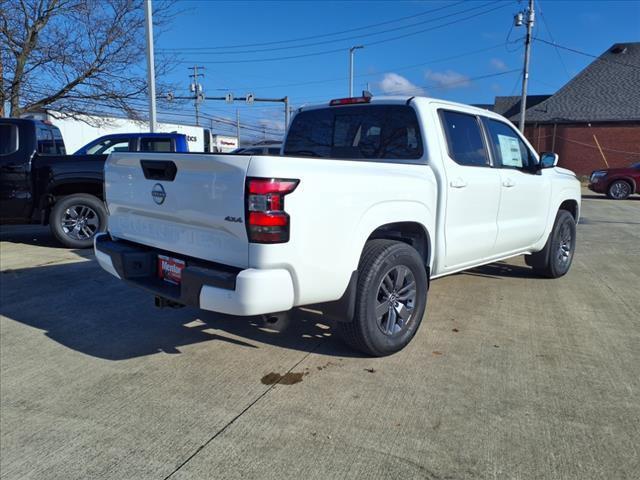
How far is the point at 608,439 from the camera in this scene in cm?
277

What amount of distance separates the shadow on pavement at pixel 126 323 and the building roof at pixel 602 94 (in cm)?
3091

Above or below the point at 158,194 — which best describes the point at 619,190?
below

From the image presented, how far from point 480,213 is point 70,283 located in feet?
14.7

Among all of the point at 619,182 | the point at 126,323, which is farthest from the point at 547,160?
the point at 619,182

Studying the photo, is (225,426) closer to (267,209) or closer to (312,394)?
(312,394)

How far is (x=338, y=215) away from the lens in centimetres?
317

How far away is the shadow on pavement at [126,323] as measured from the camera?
4.10 meters

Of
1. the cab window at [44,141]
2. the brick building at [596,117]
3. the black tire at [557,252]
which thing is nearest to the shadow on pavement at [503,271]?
the black tire at [557,252]

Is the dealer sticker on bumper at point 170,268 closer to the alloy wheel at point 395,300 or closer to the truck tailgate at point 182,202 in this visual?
the truck tailgate at point 182,202

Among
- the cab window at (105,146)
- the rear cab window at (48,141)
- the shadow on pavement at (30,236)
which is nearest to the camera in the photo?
the rear cab window at (48,141)

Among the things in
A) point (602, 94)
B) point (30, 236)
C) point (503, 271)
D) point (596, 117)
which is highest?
point (602, 94)

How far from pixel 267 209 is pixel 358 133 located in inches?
80.4

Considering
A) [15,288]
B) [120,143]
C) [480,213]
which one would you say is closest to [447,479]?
[480,213]

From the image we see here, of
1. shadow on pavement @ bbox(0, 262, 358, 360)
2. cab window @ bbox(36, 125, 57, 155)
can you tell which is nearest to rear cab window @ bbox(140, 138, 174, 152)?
cab window @ bbox(36, 125, 57, 155)
